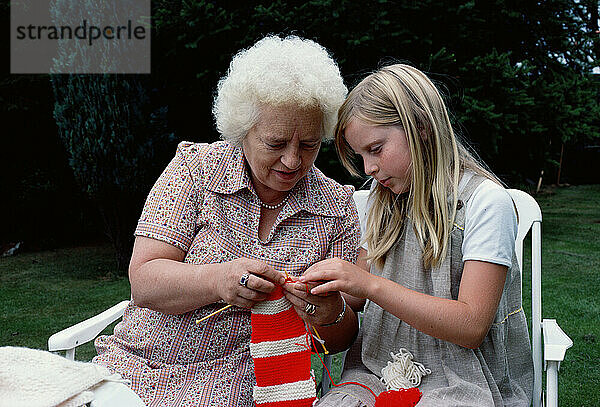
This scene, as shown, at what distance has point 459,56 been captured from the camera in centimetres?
723

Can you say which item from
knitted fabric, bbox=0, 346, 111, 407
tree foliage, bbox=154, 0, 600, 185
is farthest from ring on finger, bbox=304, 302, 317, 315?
tree foliage, bbox=154, 0, 600, 185

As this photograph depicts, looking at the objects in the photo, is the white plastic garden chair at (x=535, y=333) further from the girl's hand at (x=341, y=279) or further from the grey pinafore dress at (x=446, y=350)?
the girl's hand at (x=341, y=279)

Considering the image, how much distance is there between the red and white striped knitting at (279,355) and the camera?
6.48 feet

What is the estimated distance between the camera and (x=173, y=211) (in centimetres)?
205

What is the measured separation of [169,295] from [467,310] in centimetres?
94

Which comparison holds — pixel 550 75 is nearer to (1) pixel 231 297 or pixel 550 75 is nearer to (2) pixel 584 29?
(2) pixel 584 29

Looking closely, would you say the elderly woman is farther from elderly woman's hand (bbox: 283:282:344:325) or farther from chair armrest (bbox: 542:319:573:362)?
chair armrest (bbox: 542:319:573:362)

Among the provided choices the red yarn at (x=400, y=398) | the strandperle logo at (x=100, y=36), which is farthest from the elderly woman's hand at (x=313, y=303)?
the strandperle logo at (x=100, y=36)

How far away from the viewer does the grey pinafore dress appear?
192cm

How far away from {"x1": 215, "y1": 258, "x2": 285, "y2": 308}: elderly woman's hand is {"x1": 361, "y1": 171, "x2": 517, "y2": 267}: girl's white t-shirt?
638 millimetres

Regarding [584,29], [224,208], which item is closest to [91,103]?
[224,208]

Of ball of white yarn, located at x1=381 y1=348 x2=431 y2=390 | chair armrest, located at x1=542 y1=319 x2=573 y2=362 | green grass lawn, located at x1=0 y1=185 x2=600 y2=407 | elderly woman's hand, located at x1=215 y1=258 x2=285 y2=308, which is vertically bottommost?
green grass lawn, located at x1=0 y1=185 x2=600 y2=407

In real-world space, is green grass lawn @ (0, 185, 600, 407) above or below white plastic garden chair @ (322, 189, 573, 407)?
below

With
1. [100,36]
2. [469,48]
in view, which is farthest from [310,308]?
[469,48]
